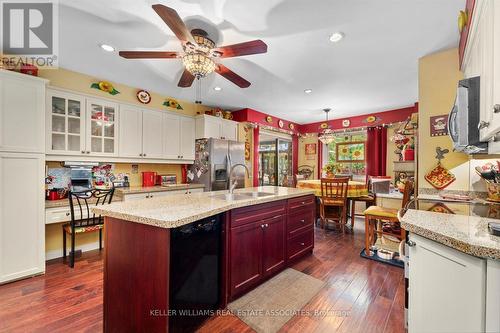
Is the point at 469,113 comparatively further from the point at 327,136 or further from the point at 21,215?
the point at 21,215

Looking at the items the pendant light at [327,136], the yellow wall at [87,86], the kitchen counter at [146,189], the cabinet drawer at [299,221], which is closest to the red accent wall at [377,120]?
the pendant light at [327,136]

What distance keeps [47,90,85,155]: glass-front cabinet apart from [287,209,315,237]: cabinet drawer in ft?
9.92

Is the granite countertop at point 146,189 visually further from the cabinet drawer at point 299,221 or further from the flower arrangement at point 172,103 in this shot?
the cabinet drawer at point 299,221

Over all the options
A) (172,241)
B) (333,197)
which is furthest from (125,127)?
(333,197)

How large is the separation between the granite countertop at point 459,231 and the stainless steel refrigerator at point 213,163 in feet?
10.4

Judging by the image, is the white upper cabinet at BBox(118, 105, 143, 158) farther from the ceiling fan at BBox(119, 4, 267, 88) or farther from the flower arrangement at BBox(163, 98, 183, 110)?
the ceiling fan at BBox(119, 4, 267, 88)

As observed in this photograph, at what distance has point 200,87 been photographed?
3.51 meters

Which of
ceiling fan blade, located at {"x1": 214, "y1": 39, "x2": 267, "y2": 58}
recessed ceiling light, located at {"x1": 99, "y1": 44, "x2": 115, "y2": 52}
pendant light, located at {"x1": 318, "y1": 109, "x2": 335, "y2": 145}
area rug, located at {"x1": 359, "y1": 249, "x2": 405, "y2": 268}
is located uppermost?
recessed ceiling light, located at {"x1": 99, "y1": 44, "x2": 115, "y2": 52}

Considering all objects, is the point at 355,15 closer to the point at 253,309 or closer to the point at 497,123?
the point at 497,123

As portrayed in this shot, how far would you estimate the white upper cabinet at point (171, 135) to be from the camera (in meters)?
3.85

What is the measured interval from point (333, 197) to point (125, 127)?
3670 mm

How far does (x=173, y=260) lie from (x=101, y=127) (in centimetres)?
279

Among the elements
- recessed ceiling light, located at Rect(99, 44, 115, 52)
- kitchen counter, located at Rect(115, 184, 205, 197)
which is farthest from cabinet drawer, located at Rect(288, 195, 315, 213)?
recessed ceiling light, located at Rect(99, 44, 115, 52)

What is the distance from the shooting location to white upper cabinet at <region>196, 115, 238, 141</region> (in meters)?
4.14
